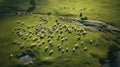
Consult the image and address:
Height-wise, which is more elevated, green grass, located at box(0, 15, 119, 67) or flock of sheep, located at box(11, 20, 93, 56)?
flock of sheep, located at box(11, 20, 93, 56)

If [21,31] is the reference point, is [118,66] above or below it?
below

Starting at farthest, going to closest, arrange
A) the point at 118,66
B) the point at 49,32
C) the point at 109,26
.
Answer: the point at 109,26 < the point at 49,32 < the point at 118,66

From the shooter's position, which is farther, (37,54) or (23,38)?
(23,38)

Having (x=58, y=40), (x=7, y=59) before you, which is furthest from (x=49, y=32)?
(x=7, y=59)

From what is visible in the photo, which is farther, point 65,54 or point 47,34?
point 47,34

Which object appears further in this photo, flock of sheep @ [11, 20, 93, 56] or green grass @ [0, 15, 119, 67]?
flock of sheep @ [11, 20, 93, 56]

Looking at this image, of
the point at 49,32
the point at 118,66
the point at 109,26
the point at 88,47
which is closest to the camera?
the point at 118,66

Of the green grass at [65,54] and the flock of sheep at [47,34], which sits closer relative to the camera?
the green grass at [65,54]

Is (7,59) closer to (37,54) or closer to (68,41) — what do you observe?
(37,54)

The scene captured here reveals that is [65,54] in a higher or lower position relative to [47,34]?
lower

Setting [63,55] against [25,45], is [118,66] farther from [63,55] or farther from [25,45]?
[25,45]

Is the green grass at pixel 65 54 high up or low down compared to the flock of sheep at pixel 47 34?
down
